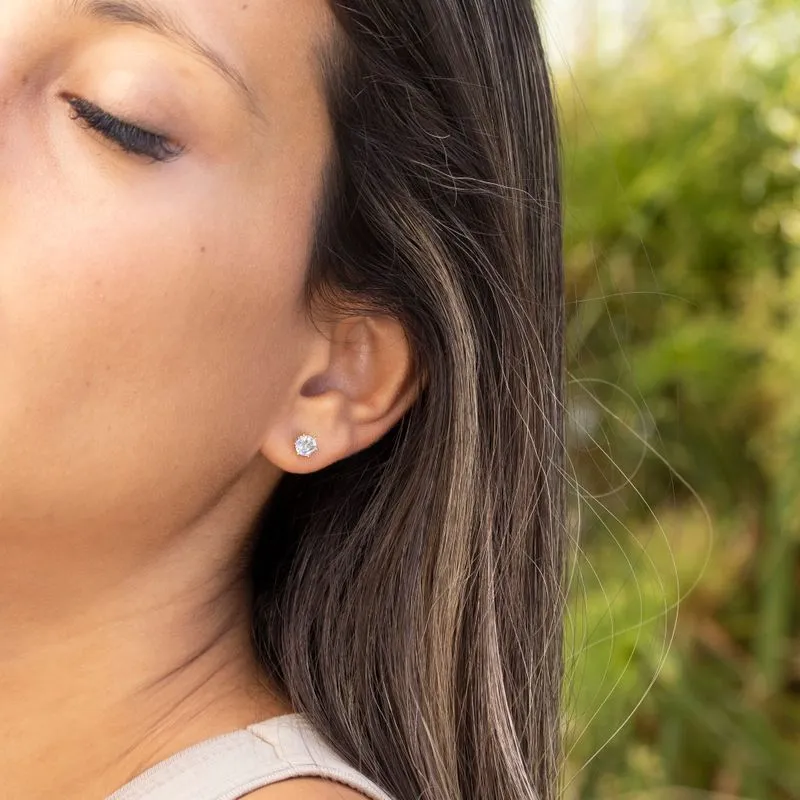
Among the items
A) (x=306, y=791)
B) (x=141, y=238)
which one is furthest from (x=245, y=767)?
(x=141, y=238)

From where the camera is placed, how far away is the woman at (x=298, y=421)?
122cm

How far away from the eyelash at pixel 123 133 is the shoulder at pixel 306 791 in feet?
1.81

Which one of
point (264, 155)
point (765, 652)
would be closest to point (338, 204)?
point (264, 155)

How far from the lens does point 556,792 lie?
4.94 feet

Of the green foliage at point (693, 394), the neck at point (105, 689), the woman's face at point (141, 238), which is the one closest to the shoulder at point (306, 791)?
the neck at point (105, 689)

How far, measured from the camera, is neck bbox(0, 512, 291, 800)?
138cm

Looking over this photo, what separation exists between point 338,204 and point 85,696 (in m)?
0.54

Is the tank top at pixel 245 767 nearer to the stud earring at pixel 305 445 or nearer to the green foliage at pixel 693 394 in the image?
the stud earring at pixel 305 445

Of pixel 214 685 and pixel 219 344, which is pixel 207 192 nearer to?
pixel 219 344

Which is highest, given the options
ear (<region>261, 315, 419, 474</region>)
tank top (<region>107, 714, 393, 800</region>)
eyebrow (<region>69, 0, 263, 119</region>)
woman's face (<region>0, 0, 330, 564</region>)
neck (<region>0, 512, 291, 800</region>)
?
eyebrow (<region>69, 0, 263, 119</region>)

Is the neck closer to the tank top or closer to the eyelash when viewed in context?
the tank top

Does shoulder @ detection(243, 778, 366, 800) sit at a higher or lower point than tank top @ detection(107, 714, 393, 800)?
lower

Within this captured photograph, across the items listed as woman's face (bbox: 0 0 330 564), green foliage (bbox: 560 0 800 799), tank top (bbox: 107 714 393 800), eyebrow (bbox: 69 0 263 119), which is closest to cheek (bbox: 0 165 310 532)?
woman's face (bbox: 0 0 330 564)

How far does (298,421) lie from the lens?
54.8 inches
